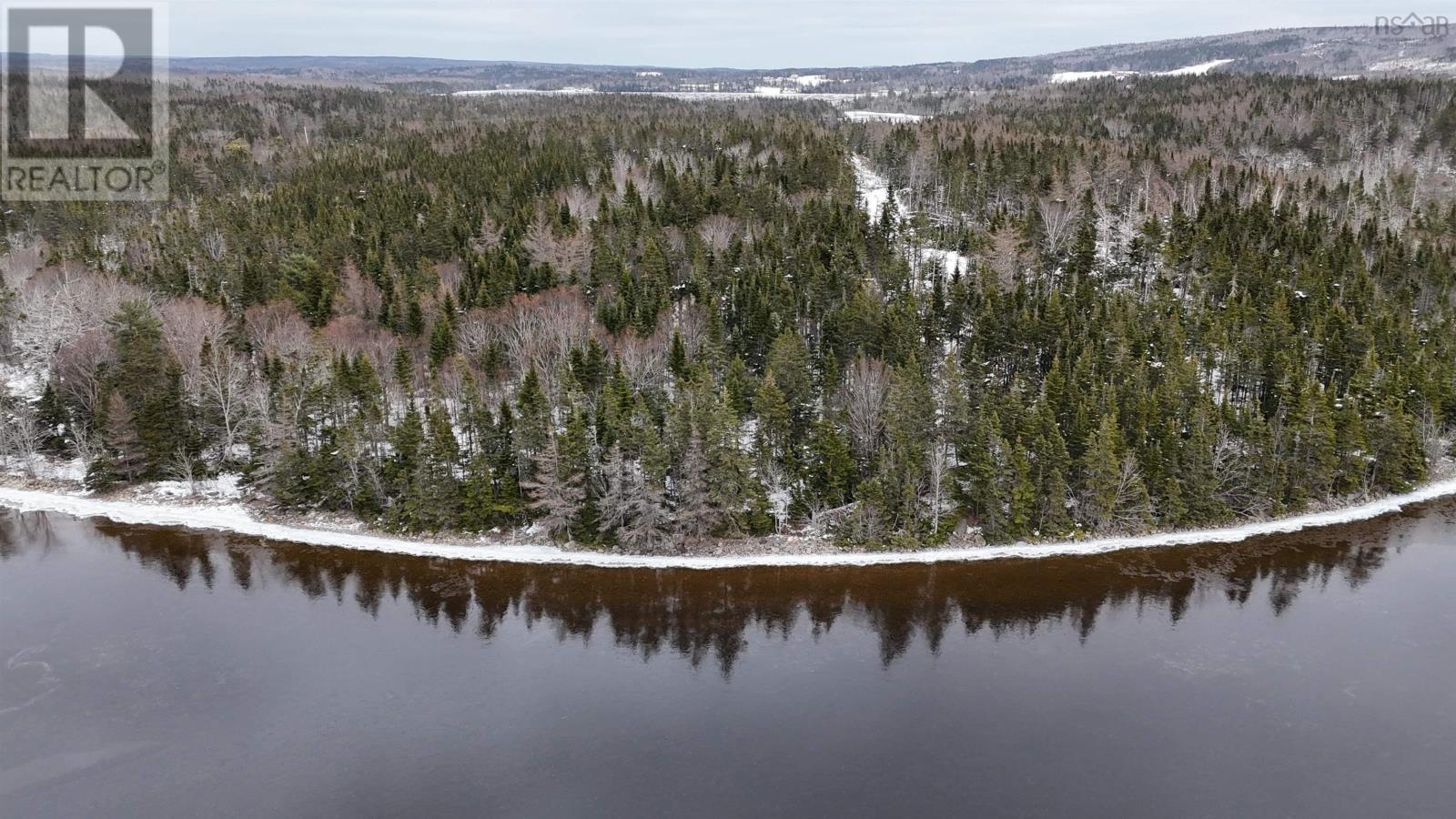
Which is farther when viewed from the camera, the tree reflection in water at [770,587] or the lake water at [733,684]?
the tree reflection in water at [770,587]

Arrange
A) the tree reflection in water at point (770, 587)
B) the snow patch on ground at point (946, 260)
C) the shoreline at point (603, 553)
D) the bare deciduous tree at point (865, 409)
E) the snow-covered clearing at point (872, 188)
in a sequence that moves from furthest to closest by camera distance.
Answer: the snow-covered clearing at point (872, 188), the snow patch on ground at point (946, 260), the bare deciduous tree at point (865, 409), the shoreline at point (603, 553), the tree reflection in water at point (770, 587)

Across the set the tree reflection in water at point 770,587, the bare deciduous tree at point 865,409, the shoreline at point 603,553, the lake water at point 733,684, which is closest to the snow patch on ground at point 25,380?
the shoreline at point 603,553

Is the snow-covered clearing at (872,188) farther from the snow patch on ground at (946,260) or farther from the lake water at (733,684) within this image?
the lake water at (733,684)

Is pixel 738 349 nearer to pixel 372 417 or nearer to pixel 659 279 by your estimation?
pixel 659 279

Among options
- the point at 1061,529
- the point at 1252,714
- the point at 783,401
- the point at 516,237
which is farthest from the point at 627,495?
the point at 516,237

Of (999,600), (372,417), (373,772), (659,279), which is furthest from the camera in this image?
(659,279)

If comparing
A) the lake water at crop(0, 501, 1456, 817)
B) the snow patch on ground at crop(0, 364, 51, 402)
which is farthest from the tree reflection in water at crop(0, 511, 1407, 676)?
the snow patch on ground at crop(0, 364, 51, 402)

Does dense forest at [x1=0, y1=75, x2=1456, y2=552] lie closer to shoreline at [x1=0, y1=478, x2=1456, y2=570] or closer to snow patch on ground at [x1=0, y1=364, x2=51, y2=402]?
snow patch on ground at [x1=0, y1=364, x2=51, y2=402]
